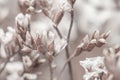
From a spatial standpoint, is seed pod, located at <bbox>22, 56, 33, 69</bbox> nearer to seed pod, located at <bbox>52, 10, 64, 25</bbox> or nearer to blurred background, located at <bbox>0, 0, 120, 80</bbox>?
seed pod, located at <bbox>52, 10, 64, 25</bbox>

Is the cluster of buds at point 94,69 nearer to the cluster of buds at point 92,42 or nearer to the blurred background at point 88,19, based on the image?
the cluster of buds at point 92,42

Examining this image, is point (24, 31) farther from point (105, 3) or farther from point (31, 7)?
point (105, 3)

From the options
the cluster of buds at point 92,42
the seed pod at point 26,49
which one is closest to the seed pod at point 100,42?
the cluster of buds at point 92,42

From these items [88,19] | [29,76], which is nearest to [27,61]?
[29,76]

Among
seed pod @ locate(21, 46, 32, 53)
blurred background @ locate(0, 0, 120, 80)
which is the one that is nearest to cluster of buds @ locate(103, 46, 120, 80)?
seed pod @ locate(21, 46, 32, 53)

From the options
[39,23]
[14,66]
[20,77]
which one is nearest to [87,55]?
[39,23]

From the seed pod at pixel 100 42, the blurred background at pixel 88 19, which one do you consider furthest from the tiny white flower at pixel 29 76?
the blurred background at pixel 88 19

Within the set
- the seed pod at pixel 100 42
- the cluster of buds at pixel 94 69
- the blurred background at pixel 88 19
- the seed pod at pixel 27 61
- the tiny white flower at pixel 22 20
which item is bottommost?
the cluster of buds at pixel 94 69

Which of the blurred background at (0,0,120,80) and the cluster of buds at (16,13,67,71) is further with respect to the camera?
the blurred background at (0,0,120,80)

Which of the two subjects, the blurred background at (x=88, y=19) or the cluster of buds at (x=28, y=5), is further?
the blurred background at (x=88, y=19)

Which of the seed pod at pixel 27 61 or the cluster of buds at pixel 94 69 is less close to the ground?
the seed pod at pixel 27 61
